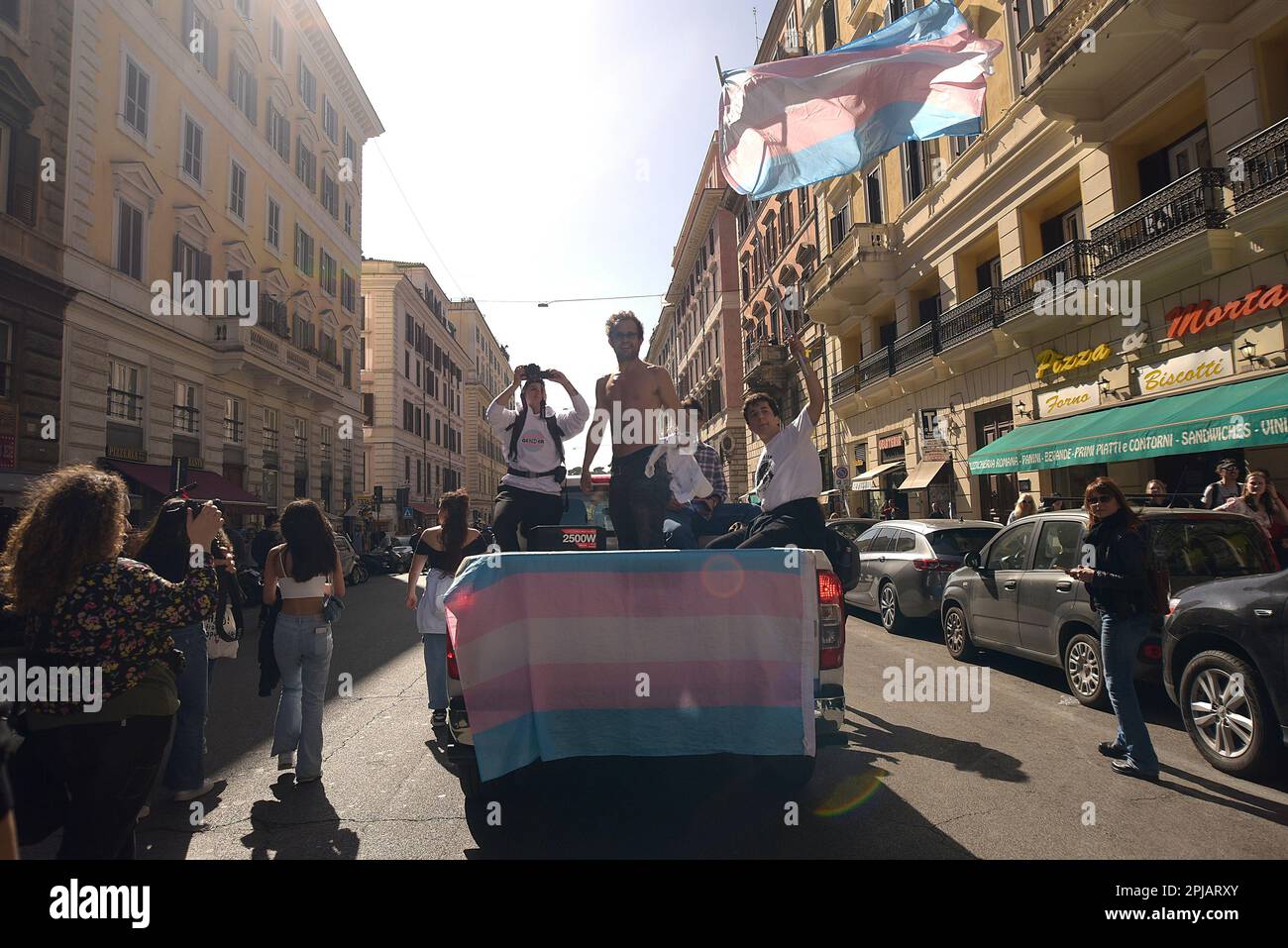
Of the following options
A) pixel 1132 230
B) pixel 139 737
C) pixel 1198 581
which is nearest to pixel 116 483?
pixel 139 737

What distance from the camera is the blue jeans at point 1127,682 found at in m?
4.59

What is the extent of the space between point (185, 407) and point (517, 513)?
2023 centimetres

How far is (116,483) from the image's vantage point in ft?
9.94

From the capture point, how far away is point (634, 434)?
5078 millimetres

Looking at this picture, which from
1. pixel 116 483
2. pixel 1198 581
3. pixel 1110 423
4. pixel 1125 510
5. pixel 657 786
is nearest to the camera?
pixel 116 483

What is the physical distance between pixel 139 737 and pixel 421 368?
51.3 meters

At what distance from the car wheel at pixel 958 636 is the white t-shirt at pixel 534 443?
16.8 ft

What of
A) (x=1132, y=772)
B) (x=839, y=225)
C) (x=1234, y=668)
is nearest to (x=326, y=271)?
(x=839, y=225)

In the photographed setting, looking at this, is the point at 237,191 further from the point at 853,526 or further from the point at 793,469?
the point at 793,469

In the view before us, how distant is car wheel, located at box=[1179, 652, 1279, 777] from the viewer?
438 cm

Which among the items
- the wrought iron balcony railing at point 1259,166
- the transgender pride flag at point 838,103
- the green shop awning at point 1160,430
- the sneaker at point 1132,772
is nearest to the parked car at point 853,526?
the green shop awning at point 1160,430

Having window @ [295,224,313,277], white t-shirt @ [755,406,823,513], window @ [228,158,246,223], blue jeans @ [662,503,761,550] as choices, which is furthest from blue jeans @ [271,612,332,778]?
window @ [295,224,313,277]

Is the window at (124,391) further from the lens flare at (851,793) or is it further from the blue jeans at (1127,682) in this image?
the blue jeans at (1127,682)
